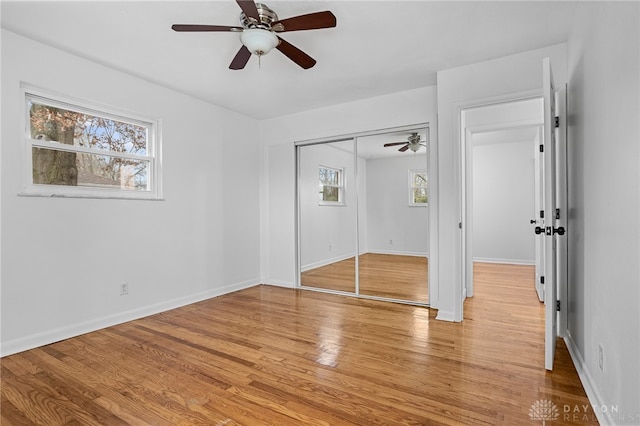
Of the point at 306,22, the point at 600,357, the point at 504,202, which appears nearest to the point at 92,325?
the point at 306,22

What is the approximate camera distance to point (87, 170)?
310 centimetres

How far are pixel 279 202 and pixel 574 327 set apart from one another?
12.1 ft

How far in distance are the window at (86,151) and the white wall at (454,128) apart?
3141 mm

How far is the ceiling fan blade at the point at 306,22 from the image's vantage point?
2.02m

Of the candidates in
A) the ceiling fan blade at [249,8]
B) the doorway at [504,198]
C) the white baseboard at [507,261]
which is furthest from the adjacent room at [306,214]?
the doorway at [504,198]

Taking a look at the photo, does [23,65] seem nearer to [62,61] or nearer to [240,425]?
[62,61]

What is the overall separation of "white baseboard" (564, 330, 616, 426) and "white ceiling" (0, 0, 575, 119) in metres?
2.44

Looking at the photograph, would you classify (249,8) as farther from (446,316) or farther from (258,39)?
(446,316)

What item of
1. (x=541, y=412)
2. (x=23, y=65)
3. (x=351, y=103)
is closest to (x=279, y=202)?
(x=351, y=103)

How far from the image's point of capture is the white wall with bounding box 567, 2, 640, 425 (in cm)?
130

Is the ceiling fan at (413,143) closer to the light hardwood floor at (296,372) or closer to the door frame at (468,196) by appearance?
the door frame at (468,196)

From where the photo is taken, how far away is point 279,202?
491 centimetres

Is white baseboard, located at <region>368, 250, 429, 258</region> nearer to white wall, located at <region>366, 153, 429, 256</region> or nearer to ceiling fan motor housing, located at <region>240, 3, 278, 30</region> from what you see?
white wall, located at <region>366, 153, 429, 256</region>

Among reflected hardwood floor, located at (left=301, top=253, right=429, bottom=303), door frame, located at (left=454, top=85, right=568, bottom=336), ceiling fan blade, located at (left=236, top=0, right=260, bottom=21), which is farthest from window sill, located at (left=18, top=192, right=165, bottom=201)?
door frame, located at (left=454, top=85, right=568, bottom=336)
